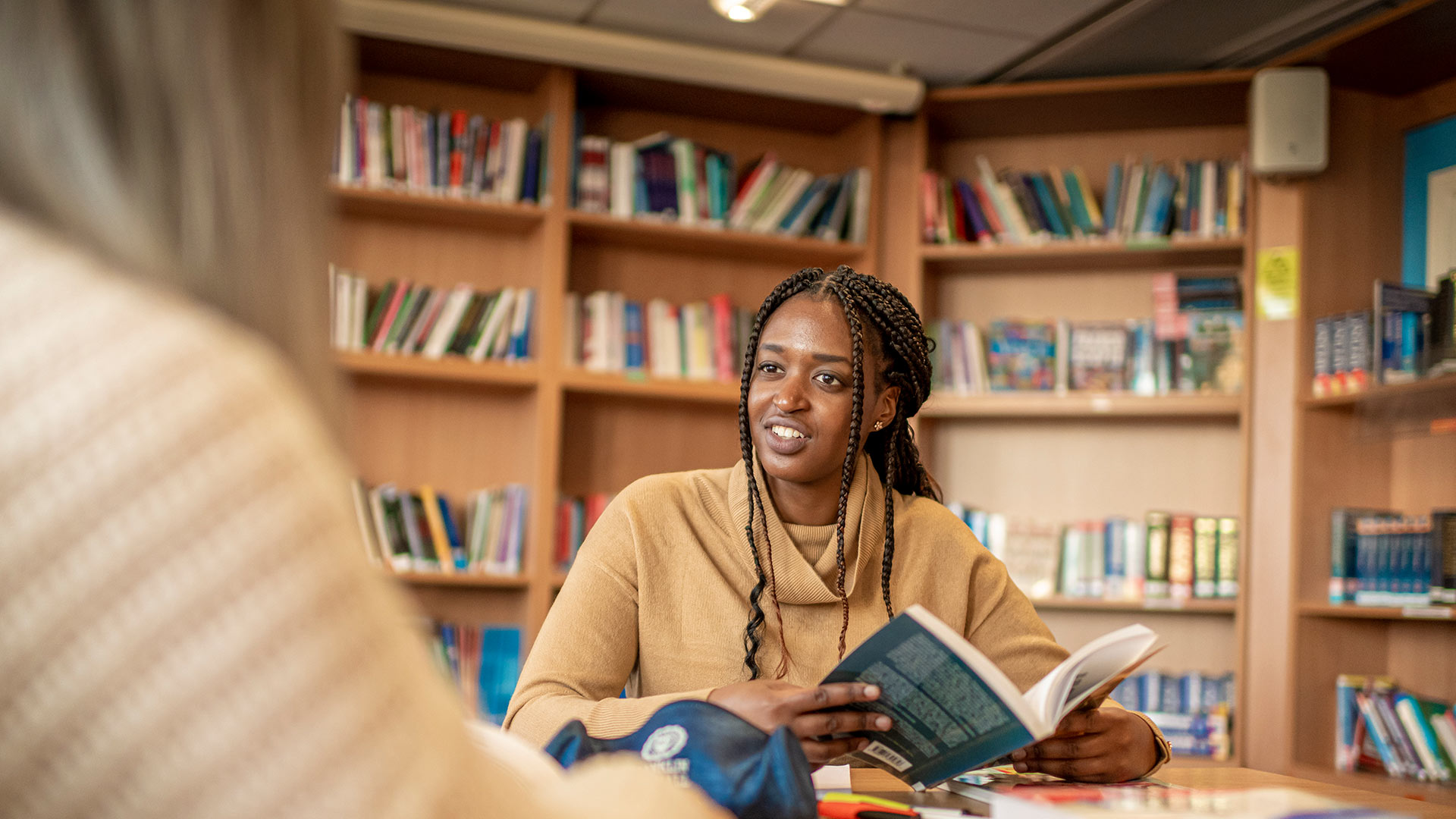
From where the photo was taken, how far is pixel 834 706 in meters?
1.22

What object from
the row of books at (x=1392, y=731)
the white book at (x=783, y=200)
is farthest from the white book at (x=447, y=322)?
the row of books at (x=1392, y=731)

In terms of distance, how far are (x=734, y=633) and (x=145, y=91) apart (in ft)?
4.32

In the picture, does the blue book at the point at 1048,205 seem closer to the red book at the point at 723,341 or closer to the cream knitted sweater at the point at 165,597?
the red book at the point at 723,341

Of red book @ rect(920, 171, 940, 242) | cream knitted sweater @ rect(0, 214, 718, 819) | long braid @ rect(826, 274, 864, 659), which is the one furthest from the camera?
red book @ rect(920, 171, 940, 242)

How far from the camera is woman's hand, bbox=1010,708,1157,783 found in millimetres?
1393

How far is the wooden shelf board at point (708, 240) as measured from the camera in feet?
12.0

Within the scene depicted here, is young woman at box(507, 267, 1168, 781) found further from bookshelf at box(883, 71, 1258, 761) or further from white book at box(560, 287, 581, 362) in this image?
bookshelf at box(883, 71, 1258, 761)

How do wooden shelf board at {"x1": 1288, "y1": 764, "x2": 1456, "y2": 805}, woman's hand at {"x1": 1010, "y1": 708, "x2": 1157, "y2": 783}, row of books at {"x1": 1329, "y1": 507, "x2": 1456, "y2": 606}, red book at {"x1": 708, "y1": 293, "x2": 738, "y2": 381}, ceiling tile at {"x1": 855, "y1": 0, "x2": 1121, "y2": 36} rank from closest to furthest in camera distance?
1. woman's hand at {"x1": 1010, "y1": 708, "x2": 1157, "y2": 783}
2. wooden shelf board at {"x1": 1288, "y1": 764, "x2": 1456, "y2": 805}
3. row of books at {"x1": 1329, "y1": 507, "x2": 1456, "y2": 606}
4. ceiling tile at {"x1": 855, "y1": 0, "x2": 1121, "y2": 36}
5. red book at {"x1": 708, "y1": 293, "x2": 738, "y2": 381}

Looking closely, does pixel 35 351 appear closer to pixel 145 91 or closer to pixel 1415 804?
pixel 145 91

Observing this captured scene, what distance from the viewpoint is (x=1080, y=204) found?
12.7 feet

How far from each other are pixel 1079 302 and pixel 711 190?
54.1 inches

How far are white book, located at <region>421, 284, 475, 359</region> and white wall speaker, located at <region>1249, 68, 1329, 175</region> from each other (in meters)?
2.47

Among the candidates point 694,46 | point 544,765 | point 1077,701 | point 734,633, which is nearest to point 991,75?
point 694,46

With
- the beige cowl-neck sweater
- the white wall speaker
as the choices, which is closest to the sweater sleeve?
the beige cowl-neck sweater
